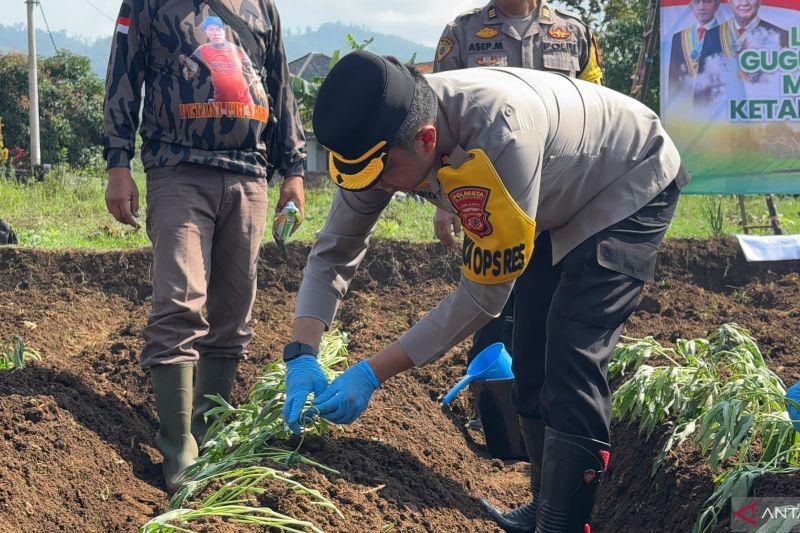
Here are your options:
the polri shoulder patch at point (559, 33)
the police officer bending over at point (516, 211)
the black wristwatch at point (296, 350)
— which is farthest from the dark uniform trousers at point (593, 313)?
the polri shoulder patch at point (559, 33)

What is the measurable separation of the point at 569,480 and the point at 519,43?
2341 mm

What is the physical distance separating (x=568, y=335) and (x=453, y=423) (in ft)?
6.22

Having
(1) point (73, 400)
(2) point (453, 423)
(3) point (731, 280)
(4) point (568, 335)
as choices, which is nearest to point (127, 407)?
(1) point (73, 400)

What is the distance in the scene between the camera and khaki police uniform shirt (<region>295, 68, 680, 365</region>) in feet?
8.16

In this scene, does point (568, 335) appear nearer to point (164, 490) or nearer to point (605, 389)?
point (605, 389)

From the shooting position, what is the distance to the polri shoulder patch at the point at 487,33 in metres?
4.55

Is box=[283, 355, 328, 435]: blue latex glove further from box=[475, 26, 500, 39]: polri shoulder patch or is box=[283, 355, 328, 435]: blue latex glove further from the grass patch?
the grass patch

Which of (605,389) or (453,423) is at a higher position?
(605,389)

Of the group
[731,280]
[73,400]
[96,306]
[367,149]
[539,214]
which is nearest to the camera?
[367,149]

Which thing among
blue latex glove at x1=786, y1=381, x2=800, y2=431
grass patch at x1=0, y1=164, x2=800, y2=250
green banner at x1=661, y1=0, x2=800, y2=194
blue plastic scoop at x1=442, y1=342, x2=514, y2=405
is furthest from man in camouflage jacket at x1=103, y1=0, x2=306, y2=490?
green banner at x1=661, y1=0, x2=800, y2=194

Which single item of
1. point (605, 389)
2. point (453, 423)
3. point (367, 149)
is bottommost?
point (453, 423)

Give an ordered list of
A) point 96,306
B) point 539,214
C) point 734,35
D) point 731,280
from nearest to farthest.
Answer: point 539,214 < point 96,306 < point 731,280 < point 734,35

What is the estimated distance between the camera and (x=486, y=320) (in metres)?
2.64

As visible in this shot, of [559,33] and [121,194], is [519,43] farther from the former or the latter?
[121,194]
